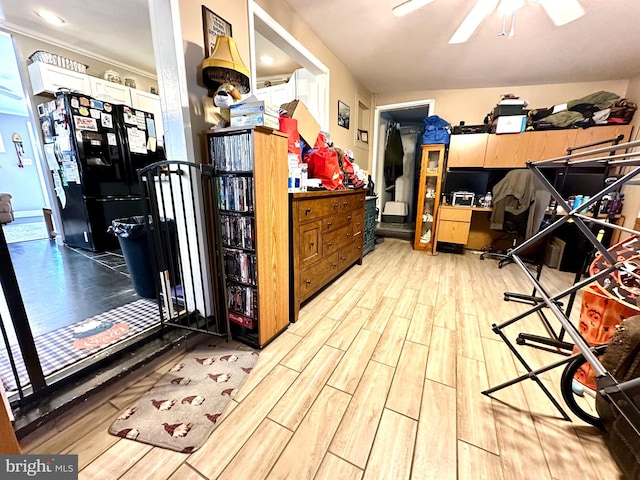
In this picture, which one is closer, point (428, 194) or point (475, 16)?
→ point (475, 16)

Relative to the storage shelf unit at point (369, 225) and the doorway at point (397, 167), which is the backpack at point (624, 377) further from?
the doorway at point (397, 167)

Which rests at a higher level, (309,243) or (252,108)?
(252,108)

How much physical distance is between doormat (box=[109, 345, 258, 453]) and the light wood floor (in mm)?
42

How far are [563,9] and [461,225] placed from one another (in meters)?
2.35

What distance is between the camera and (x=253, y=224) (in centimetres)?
144

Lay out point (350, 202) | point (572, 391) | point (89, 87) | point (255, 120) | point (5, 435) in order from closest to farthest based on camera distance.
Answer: point (5, 435)
point (572, 391)
point (255, 120)
point (350, 202)
point (89, 87)

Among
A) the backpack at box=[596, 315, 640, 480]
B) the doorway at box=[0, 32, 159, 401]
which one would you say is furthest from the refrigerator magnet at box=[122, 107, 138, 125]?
the backpack at box=[596, 315, 640, 480]

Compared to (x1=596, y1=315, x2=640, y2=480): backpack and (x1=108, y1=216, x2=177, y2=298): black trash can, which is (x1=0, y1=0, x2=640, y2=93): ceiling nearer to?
(x1=108, y1=216, x2=177, y2=298): black trash can

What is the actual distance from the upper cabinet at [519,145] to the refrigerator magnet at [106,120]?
442 cm

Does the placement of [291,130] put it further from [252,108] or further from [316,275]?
[316,275]

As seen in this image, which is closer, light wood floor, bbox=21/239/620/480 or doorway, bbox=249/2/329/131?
light wood floor, bbox=21/239/620/480

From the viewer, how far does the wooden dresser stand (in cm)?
178

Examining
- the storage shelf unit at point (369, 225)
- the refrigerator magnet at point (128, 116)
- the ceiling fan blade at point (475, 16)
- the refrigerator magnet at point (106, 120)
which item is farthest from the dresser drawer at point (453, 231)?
the refrigerator magnet at point (106, 120)

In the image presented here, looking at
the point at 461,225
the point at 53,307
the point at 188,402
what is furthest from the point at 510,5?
the point at 53,307
